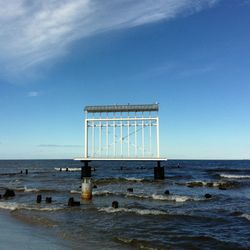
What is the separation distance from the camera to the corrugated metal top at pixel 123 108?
50.8m

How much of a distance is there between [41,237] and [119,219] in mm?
5602

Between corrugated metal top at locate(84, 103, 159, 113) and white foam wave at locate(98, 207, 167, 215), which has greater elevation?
corrugated metal top at locate(84, 103, 159, 113)

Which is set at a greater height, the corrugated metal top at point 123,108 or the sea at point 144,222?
the corrugated metal top at point 123,108

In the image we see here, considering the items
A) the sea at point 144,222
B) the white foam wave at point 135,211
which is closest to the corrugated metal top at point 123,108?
the sea at point 144,222

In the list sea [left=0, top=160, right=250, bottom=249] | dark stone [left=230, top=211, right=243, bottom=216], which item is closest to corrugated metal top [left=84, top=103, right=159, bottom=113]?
sea [left=0, top=160, right=250, bottom=249]

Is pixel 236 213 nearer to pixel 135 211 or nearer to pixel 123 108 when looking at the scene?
pixel 135 211

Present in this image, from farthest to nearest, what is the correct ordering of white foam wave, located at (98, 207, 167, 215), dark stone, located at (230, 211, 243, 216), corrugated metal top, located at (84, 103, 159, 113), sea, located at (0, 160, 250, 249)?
corrugated metal top, located at (84, 103, 159, 113)
white foam wave, located at (98, 207, 167, 215)
dark stone, located at (230, 211, 243, 216)
sea, located at (0, 160, 250, 249)

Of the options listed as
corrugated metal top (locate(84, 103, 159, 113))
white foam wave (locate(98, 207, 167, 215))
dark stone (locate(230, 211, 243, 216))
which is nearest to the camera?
dark stone (locate(230, 211, 243, 216))

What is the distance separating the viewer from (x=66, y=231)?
1681 cm

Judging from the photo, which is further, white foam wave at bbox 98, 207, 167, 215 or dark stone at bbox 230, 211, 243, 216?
white foam wave at bbox 98, 207, 167, 215

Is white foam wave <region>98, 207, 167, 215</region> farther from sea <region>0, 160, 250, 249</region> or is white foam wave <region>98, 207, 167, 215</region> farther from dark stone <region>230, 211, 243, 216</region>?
dark stone <region>230, 211, 243, 216</region>

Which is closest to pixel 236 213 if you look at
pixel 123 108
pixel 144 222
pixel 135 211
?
pixel 135 211

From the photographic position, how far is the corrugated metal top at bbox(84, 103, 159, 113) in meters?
50.8

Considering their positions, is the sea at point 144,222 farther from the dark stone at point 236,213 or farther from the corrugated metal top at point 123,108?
the corrugated metal top at point 123,108
